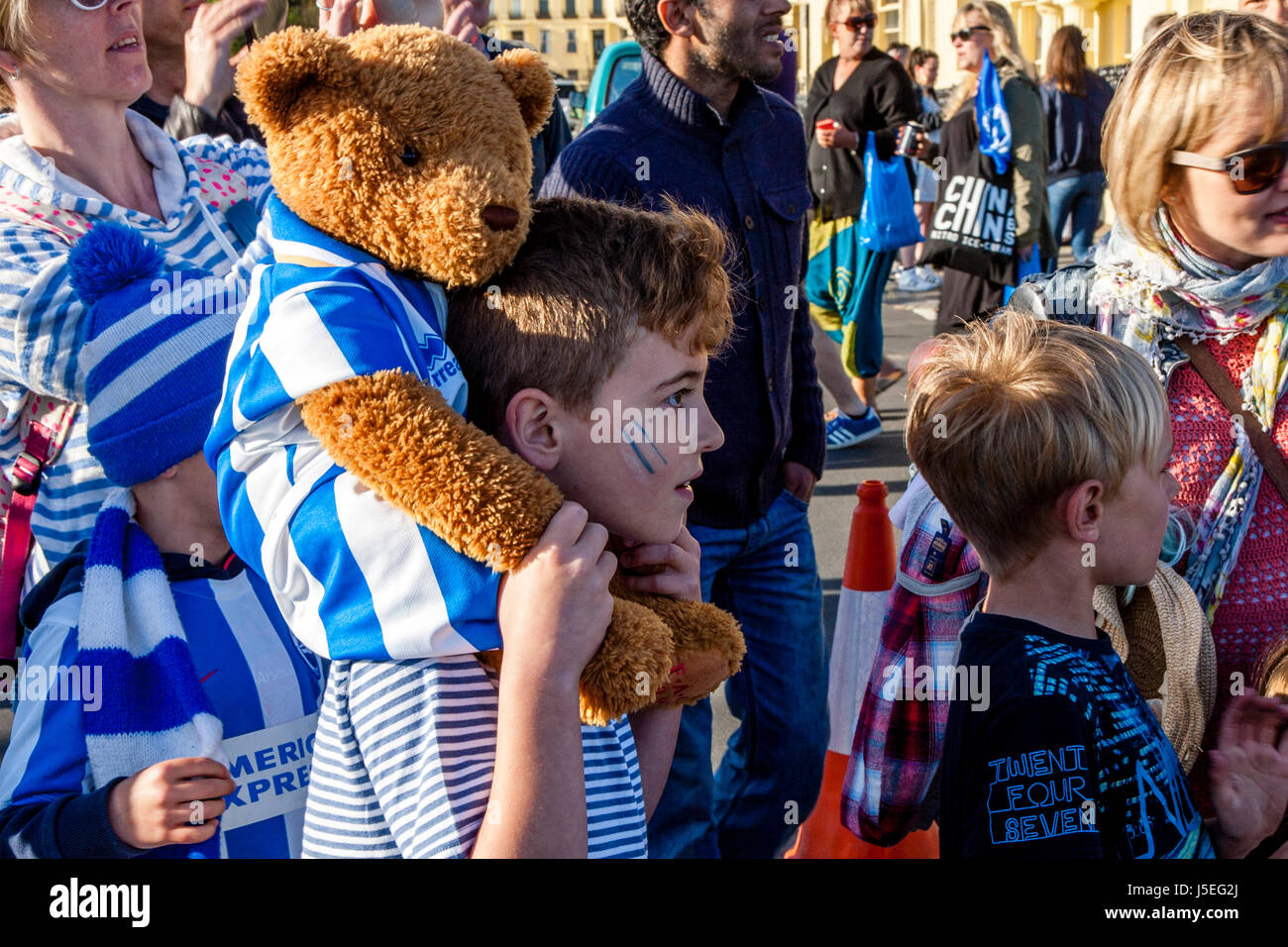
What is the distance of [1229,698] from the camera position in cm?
204

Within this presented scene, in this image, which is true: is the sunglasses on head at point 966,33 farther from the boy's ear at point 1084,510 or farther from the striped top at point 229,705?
the striped top at point 229,705

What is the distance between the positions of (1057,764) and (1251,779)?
0.44 m

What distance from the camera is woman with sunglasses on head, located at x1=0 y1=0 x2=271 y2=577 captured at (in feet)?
6.41

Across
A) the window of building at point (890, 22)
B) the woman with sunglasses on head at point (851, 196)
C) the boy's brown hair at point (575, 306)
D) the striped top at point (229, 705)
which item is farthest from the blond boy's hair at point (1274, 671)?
the window of building at point (890, 22)

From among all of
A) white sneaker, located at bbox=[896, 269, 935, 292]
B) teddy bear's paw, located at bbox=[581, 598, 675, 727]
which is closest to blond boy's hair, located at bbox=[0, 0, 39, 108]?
teddy bear's paw, located at bbox=[581, 598, 675, 727]

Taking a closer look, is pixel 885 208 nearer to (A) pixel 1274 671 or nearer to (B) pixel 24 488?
(A) pixel 1274 671

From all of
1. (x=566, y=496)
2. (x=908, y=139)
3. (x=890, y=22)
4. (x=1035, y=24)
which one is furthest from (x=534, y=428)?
(x=890, y=22)

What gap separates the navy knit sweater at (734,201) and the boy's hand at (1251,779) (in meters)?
1.25

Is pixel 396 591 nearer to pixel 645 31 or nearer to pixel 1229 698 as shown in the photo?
pixel 1229 698

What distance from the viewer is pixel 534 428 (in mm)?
→ 1460

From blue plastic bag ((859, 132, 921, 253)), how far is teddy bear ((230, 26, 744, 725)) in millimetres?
5214
